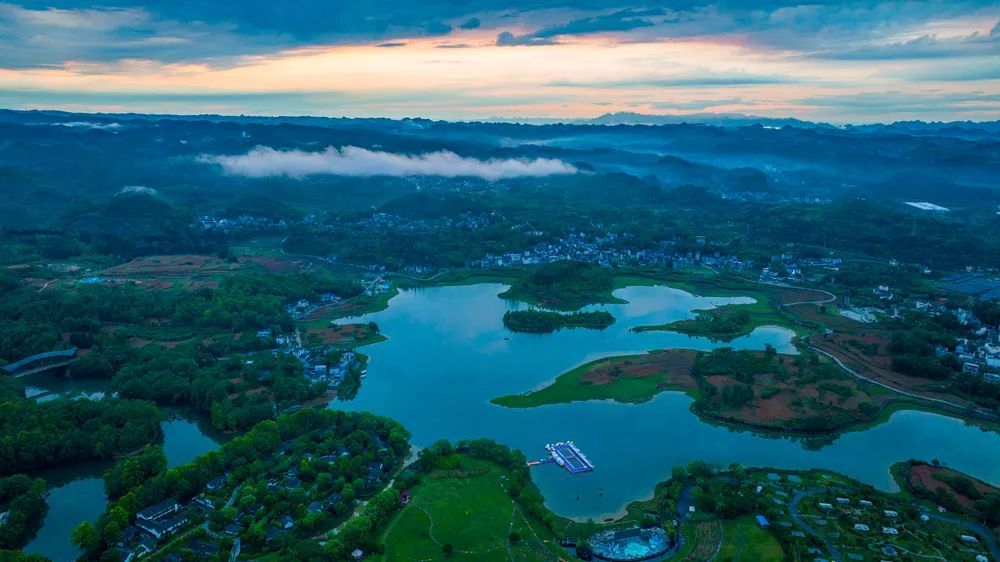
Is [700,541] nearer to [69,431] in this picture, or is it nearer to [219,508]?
[219,508]

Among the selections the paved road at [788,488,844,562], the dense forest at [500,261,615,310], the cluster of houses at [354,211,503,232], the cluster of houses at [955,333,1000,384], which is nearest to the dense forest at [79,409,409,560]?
the paved road at [788,488,844,562]

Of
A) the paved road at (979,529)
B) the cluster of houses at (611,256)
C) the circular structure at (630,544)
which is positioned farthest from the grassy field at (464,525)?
the cluster of houses at (611,256)

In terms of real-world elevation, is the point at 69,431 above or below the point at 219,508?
above

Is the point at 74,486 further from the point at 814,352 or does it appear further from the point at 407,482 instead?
the point at 814,352

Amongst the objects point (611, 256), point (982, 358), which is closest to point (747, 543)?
point (982, 358)

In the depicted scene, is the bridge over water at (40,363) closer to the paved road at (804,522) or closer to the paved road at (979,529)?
the paved road at (804,522)

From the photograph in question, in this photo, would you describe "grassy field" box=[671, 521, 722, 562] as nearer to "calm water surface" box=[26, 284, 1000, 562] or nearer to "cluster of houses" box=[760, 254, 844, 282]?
"calm water surface" box=[26, 284, 1000, 562]
